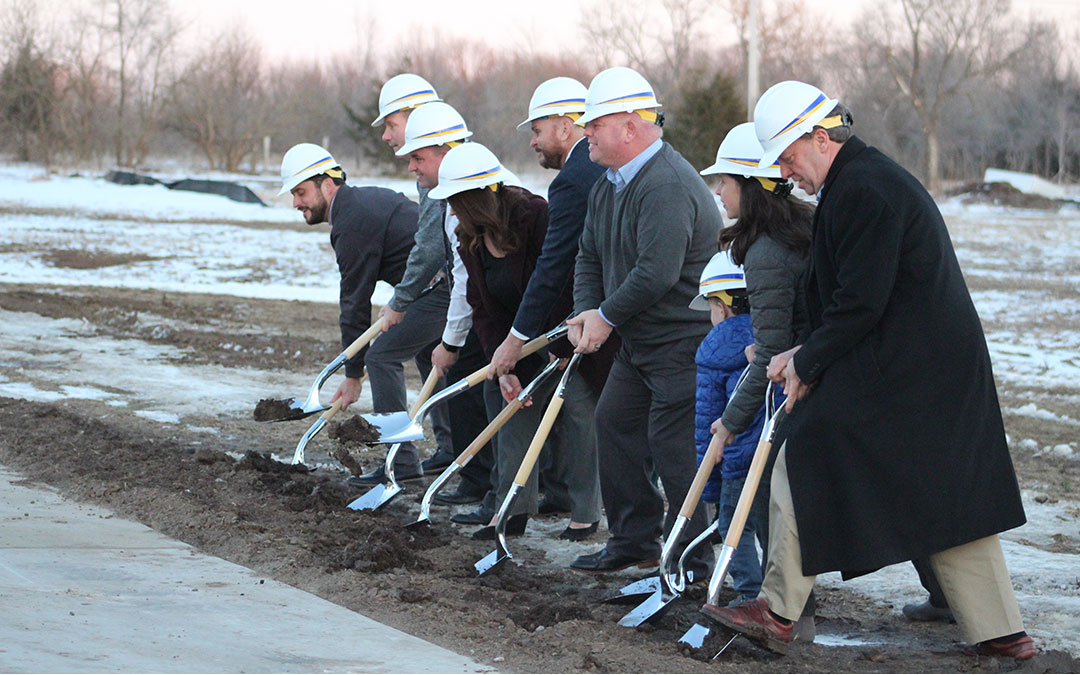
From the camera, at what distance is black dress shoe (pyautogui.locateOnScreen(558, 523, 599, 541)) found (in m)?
6.09

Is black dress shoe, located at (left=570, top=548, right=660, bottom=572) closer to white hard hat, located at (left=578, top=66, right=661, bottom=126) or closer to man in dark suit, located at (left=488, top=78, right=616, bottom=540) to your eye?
man in dark suit, located at (left=488, top=78, right=616, bottom=540)

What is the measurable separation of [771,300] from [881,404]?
669mm

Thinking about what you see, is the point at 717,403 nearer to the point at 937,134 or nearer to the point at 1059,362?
the point at 1059,362

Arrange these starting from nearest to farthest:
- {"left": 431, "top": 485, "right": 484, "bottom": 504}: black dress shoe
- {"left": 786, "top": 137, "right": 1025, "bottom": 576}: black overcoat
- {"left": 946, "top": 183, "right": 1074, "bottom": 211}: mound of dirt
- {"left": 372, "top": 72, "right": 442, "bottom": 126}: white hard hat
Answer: {"left": 786, "top": 137, "right": 1025, "bottom": 576}: black overcoat, {"left": 431, "top": 485, "right": 484, "bottom": 504}: black dress shoe, {"left": 372, "top": 72, "right": 442, "bottom": 126}: white hard hat, {"left": 946, "top": 183, "right": 1074, "bottom": 211}: mound of dirt

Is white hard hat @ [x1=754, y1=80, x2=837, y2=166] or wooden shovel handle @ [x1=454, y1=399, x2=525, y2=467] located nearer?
white hard hat @ [x1=754, y1=80, x2=837, y2=166]

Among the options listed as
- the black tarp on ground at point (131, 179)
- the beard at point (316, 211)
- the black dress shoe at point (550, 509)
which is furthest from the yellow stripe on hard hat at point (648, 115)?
the black tarp on ground at point (131, 179)

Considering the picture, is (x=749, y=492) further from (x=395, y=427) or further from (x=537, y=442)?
(x=395, y=427)

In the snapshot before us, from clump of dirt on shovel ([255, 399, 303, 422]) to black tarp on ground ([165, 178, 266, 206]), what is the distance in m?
27.4

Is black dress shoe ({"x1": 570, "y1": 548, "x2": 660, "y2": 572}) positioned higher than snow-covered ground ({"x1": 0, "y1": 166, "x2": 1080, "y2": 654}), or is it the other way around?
snow-covered ground ({"x1": 0, "y1": 166, "x2": 1080, "y2": 654})

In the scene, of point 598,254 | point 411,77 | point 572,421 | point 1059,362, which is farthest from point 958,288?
point 1059,362

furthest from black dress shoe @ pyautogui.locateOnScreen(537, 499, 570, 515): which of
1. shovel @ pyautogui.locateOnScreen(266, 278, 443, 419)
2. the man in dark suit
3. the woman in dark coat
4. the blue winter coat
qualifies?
the blue winter coat

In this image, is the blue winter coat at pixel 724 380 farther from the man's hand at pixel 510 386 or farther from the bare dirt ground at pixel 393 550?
the man's hand at pixel 510 386

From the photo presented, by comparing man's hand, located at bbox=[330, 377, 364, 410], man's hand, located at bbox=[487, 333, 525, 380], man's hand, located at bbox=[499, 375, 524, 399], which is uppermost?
man's hand, located at bbox=[487, 333, 525, 380]

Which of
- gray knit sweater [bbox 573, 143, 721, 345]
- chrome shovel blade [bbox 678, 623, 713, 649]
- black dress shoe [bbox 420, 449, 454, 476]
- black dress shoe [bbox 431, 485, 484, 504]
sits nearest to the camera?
chrome shovel blade [bbox 678, 623, 713, 649]
